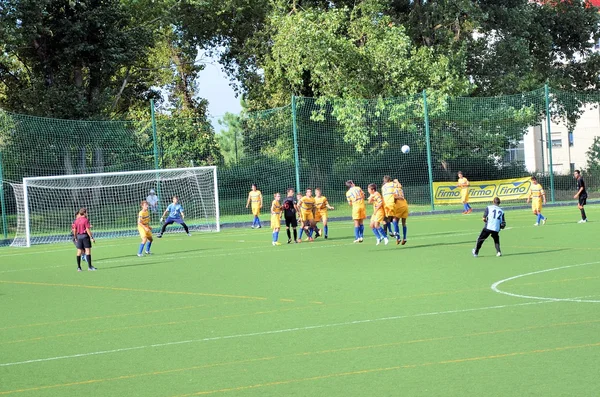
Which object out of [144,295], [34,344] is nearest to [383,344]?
[34,344]

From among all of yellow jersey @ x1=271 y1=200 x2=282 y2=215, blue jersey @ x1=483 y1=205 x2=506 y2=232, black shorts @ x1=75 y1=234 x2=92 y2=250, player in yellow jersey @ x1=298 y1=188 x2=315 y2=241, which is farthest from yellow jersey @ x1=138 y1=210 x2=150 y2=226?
blue jersey @ x1=483 y1=205 x2=506 y2=232

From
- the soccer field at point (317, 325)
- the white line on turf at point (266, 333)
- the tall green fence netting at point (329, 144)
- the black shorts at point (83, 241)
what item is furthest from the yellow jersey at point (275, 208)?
the white line on turf at point (266, 333)

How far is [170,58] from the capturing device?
6175cm

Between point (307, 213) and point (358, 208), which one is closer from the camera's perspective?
point (358, 208)

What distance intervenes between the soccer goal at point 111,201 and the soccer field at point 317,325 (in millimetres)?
12283

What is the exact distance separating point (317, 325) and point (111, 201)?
27834 mm

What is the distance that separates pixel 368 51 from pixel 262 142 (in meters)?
7.73

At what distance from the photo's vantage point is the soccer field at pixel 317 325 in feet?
28.3

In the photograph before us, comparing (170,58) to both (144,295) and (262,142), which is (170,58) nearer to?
(262,142)

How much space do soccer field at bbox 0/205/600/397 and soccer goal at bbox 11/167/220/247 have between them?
12.3 meters

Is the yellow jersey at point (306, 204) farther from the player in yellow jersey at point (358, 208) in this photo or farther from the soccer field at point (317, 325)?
the soccer field at point (317, 325)

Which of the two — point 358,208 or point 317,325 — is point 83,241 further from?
point 317,325

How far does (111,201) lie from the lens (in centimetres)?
3841

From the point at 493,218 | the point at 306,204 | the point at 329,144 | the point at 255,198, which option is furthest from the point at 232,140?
the point at 493,218
